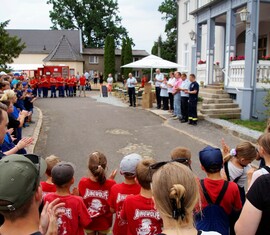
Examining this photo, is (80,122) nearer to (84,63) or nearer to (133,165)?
(133,165)

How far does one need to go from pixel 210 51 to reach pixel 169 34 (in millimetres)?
37925

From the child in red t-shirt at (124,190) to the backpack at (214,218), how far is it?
73 centimetres

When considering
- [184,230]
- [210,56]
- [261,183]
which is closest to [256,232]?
[261,183]

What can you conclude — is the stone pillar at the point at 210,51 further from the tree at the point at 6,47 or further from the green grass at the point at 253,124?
the tree at the point at 6,47

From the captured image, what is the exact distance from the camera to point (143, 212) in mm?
3154

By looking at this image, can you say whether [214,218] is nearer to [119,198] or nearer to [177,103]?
[119,198]

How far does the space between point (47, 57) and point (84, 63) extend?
624cm

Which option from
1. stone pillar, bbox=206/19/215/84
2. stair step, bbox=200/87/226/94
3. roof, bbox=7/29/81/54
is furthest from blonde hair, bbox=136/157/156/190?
roof, bbox=7/29/81/54

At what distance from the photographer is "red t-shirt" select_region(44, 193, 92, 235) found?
10.7 ft

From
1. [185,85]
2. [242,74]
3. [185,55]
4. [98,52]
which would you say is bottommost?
[185,85]

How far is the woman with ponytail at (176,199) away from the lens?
197 cm

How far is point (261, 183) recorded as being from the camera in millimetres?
2469

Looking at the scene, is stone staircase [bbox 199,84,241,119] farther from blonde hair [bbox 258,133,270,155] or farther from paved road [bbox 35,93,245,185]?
blonde hair [bbox 258,133,270,155]

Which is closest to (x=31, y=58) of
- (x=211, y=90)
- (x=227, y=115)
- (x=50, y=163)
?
(x=211, y=90)
